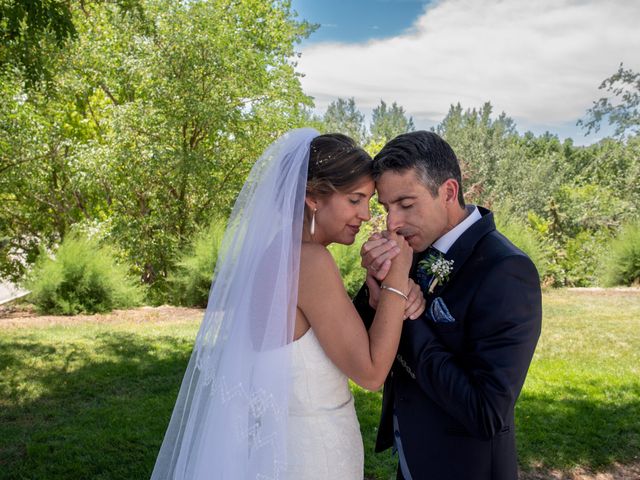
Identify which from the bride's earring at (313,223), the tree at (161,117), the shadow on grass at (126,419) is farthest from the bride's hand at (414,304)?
the tree at (161,117)

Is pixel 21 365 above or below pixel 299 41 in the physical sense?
below

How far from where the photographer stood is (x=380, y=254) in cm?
226

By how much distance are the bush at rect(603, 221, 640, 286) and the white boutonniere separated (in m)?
17.2

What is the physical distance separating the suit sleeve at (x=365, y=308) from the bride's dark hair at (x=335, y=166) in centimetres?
47

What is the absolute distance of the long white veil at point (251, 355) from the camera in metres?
2.32

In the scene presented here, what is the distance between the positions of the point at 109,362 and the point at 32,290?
526cm

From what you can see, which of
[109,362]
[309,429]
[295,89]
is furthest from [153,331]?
[295,89]

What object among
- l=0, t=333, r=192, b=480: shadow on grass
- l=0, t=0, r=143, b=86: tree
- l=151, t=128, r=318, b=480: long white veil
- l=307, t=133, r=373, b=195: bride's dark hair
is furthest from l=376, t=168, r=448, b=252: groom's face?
l=0, t=0, r=143, b=86: tree

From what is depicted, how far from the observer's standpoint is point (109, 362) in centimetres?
802

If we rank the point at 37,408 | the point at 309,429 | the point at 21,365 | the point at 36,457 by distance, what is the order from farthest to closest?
the point at 21,365, the point at 37,408, the point at 36,457, the point at 309,429

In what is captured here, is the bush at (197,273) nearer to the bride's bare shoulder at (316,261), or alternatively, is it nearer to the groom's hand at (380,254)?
the bride's bare shoulder at (316,261)

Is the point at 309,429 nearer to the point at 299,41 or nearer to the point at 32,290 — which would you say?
the point at 32,290

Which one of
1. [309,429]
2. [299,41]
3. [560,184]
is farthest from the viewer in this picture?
[560,184]

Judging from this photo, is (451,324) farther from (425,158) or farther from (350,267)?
(350,267)
